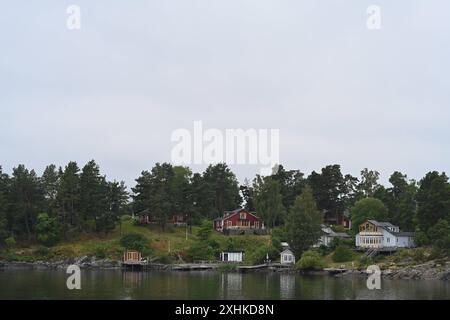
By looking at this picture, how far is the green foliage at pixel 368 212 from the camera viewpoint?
96.0 metres

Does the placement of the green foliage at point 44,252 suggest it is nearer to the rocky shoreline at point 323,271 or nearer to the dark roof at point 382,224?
the rocky shoreline at point 323,271

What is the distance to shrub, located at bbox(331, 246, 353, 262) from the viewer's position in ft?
279

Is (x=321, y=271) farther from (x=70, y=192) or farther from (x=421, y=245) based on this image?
(x=70, y=192)

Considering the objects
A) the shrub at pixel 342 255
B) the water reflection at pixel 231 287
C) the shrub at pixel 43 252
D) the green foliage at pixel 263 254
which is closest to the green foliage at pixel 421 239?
the shrub at pixel 342 255

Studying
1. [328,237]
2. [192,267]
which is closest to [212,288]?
[192,267]

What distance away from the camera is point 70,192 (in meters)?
98.1

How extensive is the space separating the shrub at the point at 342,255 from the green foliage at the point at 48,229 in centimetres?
4150

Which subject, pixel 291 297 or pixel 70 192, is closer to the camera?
pixel 291 297

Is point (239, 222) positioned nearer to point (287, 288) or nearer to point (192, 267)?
point (192, 267)

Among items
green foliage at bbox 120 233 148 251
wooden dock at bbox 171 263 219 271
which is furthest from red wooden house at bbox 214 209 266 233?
wooden dock at bbox 171 263 219 271

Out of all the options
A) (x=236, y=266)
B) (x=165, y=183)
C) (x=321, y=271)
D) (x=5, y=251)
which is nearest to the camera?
(x=321, y=271)

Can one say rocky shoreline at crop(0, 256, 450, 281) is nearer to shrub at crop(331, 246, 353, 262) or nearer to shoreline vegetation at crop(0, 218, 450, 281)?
shoreline vegetation at crop(0, 218, 450, 281)

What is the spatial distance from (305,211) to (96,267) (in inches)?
1183
